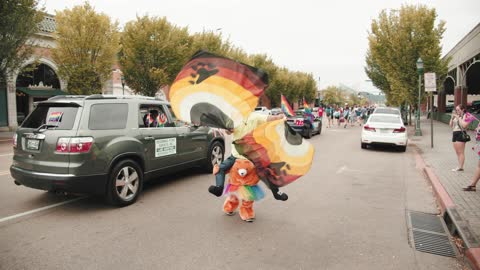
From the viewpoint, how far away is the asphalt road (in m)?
3.88

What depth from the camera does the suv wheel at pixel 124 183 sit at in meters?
5.53

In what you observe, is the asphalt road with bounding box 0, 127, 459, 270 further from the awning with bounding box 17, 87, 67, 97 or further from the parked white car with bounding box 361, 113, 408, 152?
the awning with bounding box 17, 87, 67, 97

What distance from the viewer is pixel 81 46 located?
21.4 m

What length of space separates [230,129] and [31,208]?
3473mm

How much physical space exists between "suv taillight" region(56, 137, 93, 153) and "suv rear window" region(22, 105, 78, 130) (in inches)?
8.8

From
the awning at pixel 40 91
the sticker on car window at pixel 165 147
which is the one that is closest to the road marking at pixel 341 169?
the sticker on car window at pixel 165 147

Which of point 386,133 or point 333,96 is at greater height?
point 333,96

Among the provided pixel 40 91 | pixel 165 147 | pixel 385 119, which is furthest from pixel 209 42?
pixel 165 147

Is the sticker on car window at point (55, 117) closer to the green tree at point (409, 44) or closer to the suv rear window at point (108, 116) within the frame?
the suv rear window at point (108, 116)

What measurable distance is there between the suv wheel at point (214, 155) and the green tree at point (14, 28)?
44.1 ft

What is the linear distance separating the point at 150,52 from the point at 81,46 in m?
4.78

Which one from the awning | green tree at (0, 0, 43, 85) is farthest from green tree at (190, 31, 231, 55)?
green tree at (0, 0, 43, 85)

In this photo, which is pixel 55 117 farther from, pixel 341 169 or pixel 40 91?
pixel 40 91

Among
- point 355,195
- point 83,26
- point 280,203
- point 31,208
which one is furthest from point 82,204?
point 83,26
